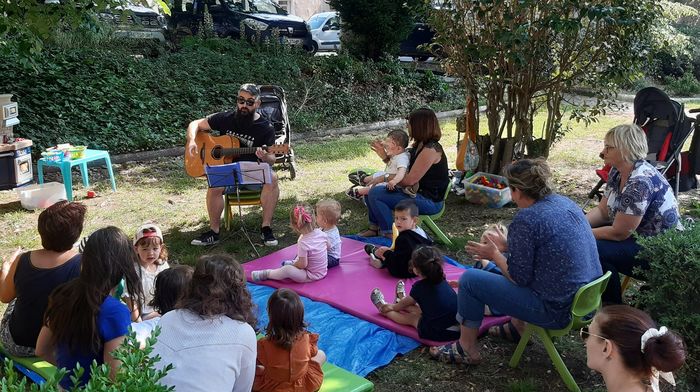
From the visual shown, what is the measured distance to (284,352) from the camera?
3309 mm

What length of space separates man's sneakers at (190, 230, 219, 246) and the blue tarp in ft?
4.99

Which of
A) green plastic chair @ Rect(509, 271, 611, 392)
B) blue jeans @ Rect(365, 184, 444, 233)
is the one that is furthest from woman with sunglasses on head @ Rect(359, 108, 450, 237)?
green plastic chair @ Rect(509, 271, 611, 392)

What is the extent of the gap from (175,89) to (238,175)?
642cm

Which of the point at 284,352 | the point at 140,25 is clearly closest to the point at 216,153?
the point at 284,352

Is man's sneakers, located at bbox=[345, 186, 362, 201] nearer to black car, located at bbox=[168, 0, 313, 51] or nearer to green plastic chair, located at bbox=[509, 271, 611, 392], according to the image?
green plastic chair, located at bbox=[509, 271, 611, 392]

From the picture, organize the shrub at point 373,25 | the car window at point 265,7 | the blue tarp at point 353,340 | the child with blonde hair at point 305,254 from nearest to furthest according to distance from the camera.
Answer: the blue tarp at point 353,340 < the child with blonde hair at point 305,254 < the shrub at point 373,25 < the car window at point 265,7

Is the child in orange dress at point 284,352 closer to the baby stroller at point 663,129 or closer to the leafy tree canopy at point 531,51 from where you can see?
the leafy tree canopy at point 531,51

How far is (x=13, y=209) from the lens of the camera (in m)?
7.16

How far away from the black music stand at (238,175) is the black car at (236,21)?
9813 mm

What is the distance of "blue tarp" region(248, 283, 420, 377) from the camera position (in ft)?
13.6

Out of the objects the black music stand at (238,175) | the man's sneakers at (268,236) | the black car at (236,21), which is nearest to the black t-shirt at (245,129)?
the black music stand at (238,175)

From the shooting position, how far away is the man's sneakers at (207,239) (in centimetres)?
619

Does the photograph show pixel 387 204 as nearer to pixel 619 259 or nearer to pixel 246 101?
pixel 246 101

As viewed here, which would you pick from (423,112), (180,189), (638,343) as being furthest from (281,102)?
(638,343)
